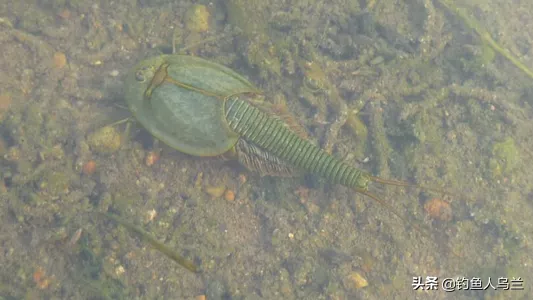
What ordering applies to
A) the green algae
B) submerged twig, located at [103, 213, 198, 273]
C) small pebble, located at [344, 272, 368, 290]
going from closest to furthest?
submerged twig, located at [103, 213, 198, 273] → small pebble, located at [344, 272, 368, 290] → the green algae

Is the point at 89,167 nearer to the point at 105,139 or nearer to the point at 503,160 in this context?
the point at 105,139

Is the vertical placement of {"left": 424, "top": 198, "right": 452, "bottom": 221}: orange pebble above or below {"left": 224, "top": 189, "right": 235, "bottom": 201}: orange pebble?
above

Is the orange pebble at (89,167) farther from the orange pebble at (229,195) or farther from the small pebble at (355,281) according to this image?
the small pebble at (355,281)

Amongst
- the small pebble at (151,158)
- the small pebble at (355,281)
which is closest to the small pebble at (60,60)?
the small pebble at (151,158)

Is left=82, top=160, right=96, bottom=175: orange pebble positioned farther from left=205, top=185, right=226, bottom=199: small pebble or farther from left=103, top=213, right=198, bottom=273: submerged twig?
left=205, top=185, right=226, bottom=199: small pebble

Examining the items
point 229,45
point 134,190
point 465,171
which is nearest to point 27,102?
point 134,190

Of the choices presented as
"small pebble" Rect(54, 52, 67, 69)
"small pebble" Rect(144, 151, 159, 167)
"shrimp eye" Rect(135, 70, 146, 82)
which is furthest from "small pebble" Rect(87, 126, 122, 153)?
"small pebble" Rect(54, 52, 67, 69)

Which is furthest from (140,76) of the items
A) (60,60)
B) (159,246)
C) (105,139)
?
(159,246)

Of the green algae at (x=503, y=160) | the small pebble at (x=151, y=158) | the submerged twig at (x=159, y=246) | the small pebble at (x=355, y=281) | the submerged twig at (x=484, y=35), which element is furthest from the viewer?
the submerged twig at (x=484, y=35)
